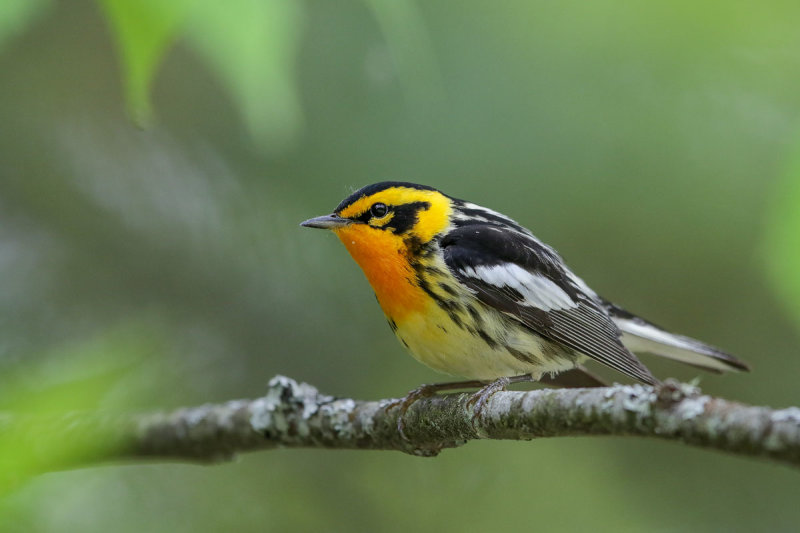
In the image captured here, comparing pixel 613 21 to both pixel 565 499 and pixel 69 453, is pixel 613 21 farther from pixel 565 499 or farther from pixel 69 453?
pixel 69 453

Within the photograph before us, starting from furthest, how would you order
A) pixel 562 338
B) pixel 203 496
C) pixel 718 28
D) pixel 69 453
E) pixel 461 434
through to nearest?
pixel 203 496
pixel 718 28
pixel 562 338
pixel 461 434
pixel 69 453

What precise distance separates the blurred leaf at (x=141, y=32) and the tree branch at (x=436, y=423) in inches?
27.2

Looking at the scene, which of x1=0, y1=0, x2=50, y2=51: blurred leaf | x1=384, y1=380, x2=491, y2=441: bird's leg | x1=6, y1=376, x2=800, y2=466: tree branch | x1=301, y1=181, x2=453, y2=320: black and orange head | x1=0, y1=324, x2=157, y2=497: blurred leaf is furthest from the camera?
x1=301, y1=181, x2=453, y2=320: black and orange head

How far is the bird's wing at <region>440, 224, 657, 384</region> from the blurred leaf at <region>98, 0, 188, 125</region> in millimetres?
2285

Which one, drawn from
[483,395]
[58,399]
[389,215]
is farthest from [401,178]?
[58,399]

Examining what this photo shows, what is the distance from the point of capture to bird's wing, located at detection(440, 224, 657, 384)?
376 cm

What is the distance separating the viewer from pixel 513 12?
5027 mm

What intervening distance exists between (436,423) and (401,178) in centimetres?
226

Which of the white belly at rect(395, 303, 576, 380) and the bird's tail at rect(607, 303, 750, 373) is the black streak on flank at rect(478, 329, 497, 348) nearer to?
the white belly at rect(395, 303, 576, 380)

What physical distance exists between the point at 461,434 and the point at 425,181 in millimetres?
2430

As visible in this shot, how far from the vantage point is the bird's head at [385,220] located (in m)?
3.99

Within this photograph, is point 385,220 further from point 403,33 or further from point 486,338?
point 403,33

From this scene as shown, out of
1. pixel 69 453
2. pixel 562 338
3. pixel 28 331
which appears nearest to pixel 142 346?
pixel 69 453

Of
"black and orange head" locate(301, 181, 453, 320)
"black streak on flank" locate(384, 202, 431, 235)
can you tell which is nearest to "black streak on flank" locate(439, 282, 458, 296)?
"black and orange head" locate(301, 181, 453, 320)
